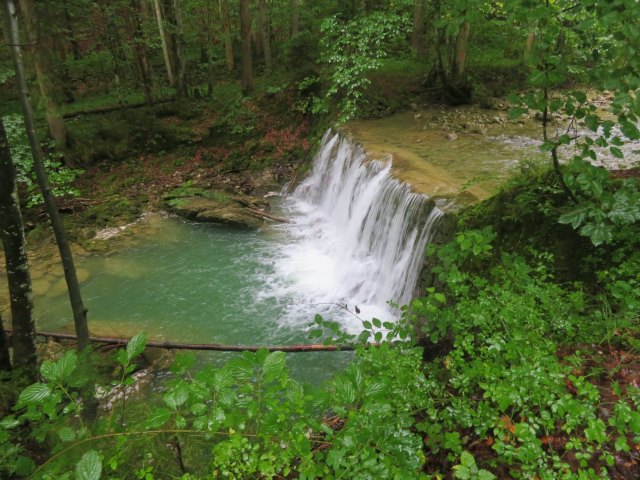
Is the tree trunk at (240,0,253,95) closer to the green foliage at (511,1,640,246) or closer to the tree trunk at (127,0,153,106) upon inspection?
the tree trunk at (127,0,153,106)

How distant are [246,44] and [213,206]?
A: 7.80m

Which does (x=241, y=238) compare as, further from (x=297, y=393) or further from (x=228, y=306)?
(x=297, y=393)

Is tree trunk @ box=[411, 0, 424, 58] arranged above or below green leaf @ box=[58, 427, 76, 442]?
above

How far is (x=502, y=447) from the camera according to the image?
225cm

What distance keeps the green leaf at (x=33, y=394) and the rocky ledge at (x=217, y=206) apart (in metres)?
8.76

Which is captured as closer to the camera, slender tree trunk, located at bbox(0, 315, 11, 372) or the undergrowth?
the undergrowth

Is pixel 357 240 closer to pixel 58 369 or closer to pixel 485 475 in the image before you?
pixel 485 475

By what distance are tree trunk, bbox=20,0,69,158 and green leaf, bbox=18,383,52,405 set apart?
11.4m

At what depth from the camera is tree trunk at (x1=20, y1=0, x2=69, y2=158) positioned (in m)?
10.9

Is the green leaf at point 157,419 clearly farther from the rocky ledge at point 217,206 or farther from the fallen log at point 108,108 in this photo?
the fallen log at point 108,108

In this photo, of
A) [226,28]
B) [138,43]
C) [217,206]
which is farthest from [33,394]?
[226,28]

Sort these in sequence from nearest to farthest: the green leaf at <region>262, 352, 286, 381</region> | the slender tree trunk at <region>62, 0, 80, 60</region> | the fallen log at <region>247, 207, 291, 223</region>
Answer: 1. the green leaf at <region>262, 352, 286, 381</region>
2. the fallen log at <region>247, 207, 291, 223</region>
3. the slender tree trunk at <region>62, 0, 80, 60</region>

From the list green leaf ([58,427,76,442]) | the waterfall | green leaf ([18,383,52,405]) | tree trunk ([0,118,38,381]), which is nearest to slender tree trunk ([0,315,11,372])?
tree trunk ([0,118,38,381])

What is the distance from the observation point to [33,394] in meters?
1.96
